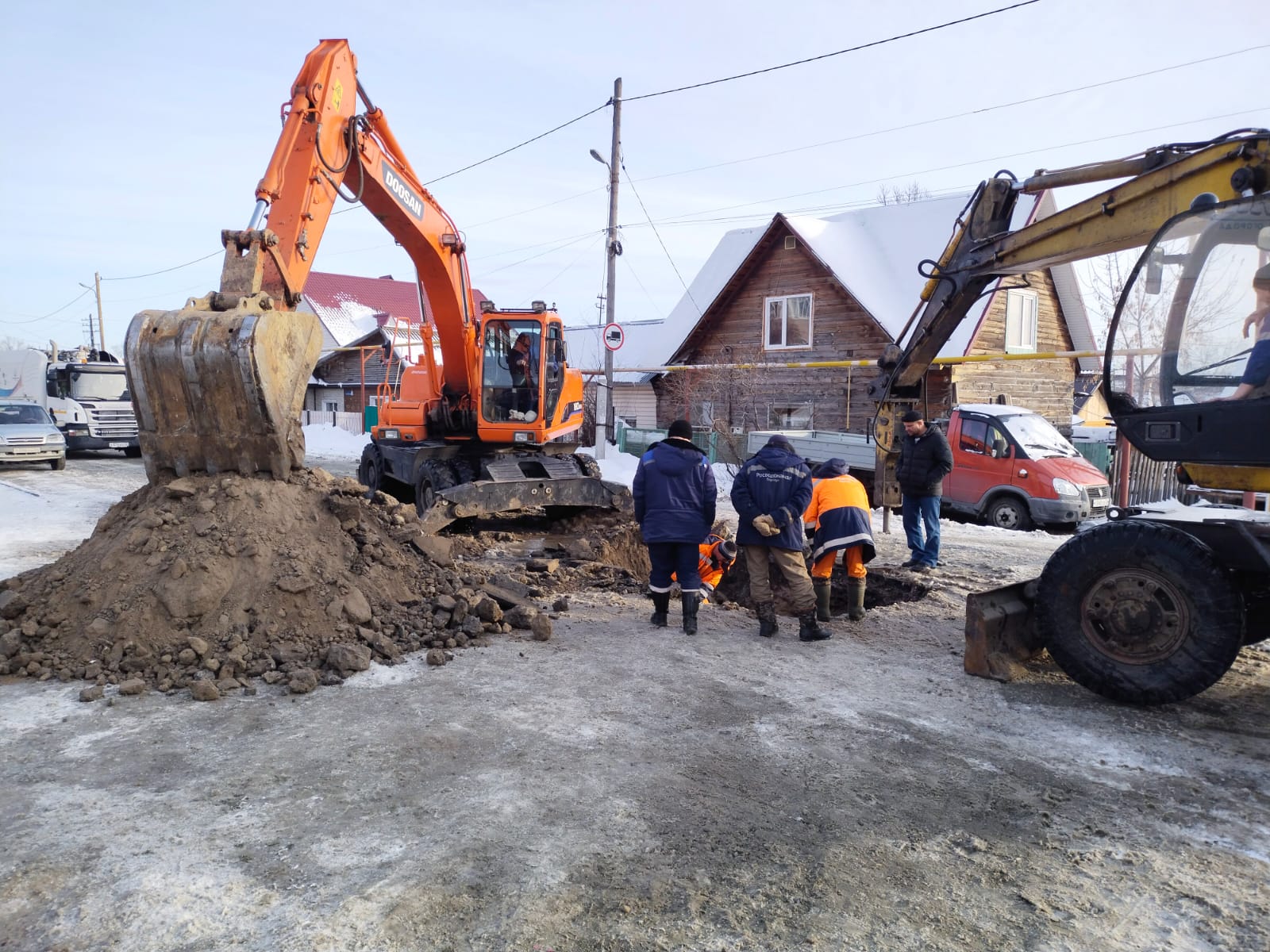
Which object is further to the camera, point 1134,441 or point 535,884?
point 1134,441

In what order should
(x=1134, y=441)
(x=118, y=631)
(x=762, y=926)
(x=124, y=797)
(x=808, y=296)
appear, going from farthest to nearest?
(x=808, y=296) → (x=118, y=631) → (x=1134, y=441) → (x=124, y=797) → (x=762, y=926)

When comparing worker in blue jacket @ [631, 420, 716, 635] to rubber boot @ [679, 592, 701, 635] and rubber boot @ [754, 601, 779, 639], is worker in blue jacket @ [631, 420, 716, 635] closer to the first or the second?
rubber boot @ [679, 592, 701, 635]

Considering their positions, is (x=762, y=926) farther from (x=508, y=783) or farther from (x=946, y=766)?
(x=946, y=766)

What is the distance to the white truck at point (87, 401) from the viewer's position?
24000 millimetres

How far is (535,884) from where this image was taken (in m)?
3.29

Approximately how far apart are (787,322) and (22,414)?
19420mm

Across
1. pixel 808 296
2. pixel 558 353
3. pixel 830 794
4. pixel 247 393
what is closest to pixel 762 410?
pixel 808 296

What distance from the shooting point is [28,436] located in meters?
19.6

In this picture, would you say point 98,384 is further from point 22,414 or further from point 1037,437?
point 1037,437

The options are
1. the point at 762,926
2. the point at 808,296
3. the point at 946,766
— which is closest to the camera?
the point at 762,926

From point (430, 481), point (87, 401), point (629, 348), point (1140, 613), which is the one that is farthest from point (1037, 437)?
point (87, 401)

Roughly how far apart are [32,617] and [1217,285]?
7816mm

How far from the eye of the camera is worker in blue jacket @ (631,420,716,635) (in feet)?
23.2

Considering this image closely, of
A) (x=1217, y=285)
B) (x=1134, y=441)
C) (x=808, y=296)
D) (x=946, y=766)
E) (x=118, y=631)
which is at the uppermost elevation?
(x=808, y=296)
